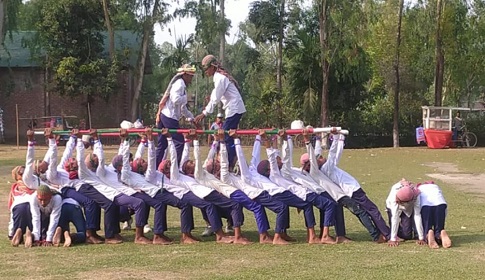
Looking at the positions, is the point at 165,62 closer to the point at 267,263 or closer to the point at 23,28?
the point at 23,28

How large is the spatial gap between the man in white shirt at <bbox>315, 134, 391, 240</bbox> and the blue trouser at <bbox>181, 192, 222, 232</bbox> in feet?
5.37

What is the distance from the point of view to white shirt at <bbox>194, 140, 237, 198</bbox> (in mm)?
10026

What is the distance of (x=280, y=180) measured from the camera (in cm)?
1007

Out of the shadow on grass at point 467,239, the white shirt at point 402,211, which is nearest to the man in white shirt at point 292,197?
the white shirt at point 402,211

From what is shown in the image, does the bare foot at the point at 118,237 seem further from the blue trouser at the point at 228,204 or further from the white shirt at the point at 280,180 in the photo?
the white shirt at the point at 280,180

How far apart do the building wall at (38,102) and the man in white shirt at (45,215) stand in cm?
2868

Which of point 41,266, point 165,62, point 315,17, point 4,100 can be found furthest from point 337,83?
point 41,266

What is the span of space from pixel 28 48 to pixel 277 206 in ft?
106

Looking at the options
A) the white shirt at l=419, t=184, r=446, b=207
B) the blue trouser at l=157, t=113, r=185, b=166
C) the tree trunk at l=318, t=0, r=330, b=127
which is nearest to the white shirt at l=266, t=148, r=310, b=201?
the blue trouser at l=157, t=113, r=185, b=166

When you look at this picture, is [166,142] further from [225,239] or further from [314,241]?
[314,241]

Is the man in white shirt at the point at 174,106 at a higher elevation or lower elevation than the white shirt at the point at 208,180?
higher

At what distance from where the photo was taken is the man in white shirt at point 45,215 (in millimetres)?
9781

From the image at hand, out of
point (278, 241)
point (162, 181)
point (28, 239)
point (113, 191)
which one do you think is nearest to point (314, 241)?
point (278, 241)

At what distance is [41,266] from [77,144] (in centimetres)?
224
